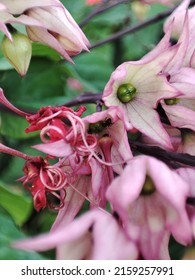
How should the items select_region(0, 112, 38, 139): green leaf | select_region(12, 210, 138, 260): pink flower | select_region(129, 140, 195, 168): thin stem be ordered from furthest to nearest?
select_region(0, 112, 38, 139): green leaf < select_region(129, 140, 195, 168): thin stem < select_region(12, 210, 138, 260): pink flower

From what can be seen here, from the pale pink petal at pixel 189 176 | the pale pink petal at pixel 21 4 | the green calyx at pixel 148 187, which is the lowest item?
the pale pink petal at pixel 189 176

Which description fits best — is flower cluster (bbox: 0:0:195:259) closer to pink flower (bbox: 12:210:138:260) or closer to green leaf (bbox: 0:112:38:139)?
pink flower (bbox: 12:210:138:260)

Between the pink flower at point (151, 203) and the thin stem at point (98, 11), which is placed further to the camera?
the thin stem at point (98, 11)

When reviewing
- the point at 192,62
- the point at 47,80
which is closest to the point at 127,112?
the point at 192,62

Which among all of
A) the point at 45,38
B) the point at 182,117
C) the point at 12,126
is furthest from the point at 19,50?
the point at 12,126

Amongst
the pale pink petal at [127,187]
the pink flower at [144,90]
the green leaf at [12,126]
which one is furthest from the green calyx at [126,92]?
the green leaf at [12,126]

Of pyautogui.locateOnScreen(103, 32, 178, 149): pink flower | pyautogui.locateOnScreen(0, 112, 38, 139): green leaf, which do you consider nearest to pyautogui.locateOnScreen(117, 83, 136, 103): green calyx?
pyautogui.locateOnScreen(103, 32, 178, 149): pink flower

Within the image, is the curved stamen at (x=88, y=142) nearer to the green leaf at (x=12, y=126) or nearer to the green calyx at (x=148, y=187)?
the green calyx at (x=148, y=187)

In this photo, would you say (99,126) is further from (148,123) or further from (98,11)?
(98,11)
